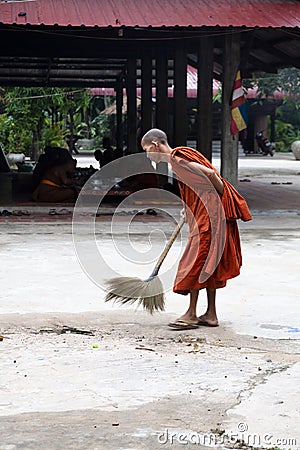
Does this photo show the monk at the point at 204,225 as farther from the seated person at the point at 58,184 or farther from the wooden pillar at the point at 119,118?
the wooden pillar at the point at 119,118

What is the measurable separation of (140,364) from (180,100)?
10.5 meters

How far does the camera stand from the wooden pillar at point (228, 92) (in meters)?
13.2

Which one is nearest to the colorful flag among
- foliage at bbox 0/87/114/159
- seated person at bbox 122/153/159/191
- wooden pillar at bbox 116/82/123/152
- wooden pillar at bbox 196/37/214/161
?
wooden pillar at bbox 196/37/214/161

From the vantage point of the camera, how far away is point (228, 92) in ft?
43.5

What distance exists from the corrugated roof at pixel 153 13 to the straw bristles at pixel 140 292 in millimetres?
6197

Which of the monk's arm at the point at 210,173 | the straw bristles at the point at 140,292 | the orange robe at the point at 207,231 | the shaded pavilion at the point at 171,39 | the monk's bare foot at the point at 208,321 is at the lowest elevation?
the monk's bare foot at the point at 208,321

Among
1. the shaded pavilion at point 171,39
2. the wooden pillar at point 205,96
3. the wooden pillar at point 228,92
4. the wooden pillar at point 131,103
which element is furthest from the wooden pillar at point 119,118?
the wooden pillar at point 228,92

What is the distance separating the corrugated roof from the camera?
455 inches

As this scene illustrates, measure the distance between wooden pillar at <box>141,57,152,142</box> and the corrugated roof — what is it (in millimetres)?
5798

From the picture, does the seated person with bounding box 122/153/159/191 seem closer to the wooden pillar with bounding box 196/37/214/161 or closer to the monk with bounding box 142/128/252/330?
the wooden pillar with bounding box 196/37/214/161

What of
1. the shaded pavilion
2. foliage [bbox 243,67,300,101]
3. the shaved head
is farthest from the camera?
foliage [bbox 243,67,300,101]

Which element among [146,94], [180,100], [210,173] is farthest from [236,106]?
[210,173]

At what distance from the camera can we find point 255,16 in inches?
477

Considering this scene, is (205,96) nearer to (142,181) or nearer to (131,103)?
(142,181)
